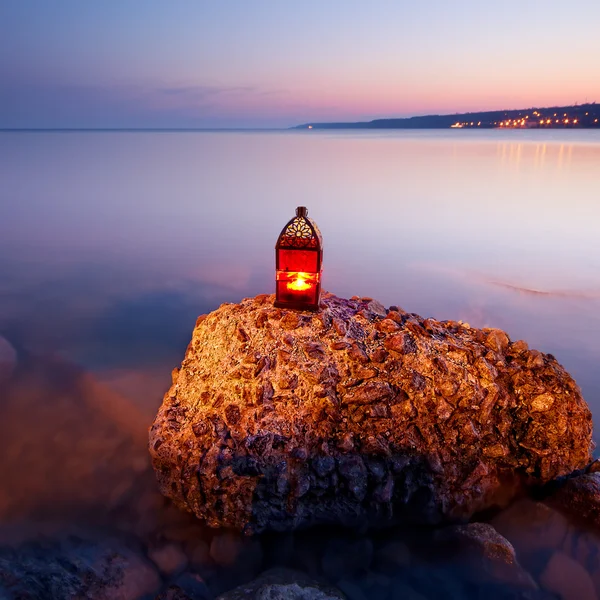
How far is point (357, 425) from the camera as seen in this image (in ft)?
17.7

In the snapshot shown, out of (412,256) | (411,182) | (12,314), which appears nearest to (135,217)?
(12,314)

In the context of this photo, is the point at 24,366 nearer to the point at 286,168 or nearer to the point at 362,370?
the point at 362,370

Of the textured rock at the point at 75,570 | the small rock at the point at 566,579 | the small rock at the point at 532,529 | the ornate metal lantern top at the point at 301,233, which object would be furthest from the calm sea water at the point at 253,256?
the ornate metal lantern top at the point at 301,233

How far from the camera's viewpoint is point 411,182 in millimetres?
32531

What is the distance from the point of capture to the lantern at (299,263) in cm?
576

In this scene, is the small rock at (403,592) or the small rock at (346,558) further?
the small rock at (346,558)

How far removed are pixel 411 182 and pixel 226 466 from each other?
1189 inches

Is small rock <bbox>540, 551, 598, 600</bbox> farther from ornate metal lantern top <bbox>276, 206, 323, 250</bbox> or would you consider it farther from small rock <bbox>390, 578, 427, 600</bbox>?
ornate metal lantern top <bbox>276, 206, 323, 250</bbox>

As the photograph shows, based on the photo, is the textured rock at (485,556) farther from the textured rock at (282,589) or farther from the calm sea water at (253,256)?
the calm sea water at (253,256)

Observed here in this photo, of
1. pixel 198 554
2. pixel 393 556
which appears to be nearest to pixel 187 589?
pixel 198 554

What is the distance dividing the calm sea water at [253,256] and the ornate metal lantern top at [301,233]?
12.8 feet

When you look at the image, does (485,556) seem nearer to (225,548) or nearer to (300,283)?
(225,548)

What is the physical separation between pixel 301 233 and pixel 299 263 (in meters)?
0.39

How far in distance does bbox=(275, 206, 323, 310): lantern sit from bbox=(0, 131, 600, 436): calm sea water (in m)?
3.34
